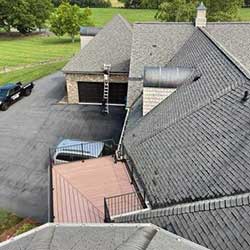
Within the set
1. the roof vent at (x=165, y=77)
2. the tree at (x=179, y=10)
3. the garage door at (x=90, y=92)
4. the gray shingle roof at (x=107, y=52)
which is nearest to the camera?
the roof vent at (x=165, y=77)

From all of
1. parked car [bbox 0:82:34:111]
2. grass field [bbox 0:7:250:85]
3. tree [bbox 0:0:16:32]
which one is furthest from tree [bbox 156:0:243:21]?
tree [bbox 0:0:16:32]

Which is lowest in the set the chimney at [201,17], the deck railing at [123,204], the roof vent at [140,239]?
the deck railing at [123,204]

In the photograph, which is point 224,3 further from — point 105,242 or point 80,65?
point 105,242

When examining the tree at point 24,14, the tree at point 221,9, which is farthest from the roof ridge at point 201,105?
the tree at point 24,14

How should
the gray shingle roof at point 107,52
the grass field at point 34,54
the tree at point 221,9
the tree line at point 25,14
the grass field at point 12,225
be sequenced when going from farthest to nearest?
the tree line at point 25,14 < the tree at point 221,9 < the grass field at point 34,54 < the gray shingle roof at point 107,52 < the grass field at point 12,225

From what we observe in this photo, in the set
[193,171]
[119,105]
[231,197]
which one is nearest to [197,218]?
[231,197]

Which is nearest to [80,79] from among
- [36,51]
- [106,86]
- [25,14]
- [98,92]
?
[98,92]

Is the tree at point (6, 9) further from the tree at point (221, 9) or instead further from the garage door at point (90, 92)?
the garage door at point (90, 92)
